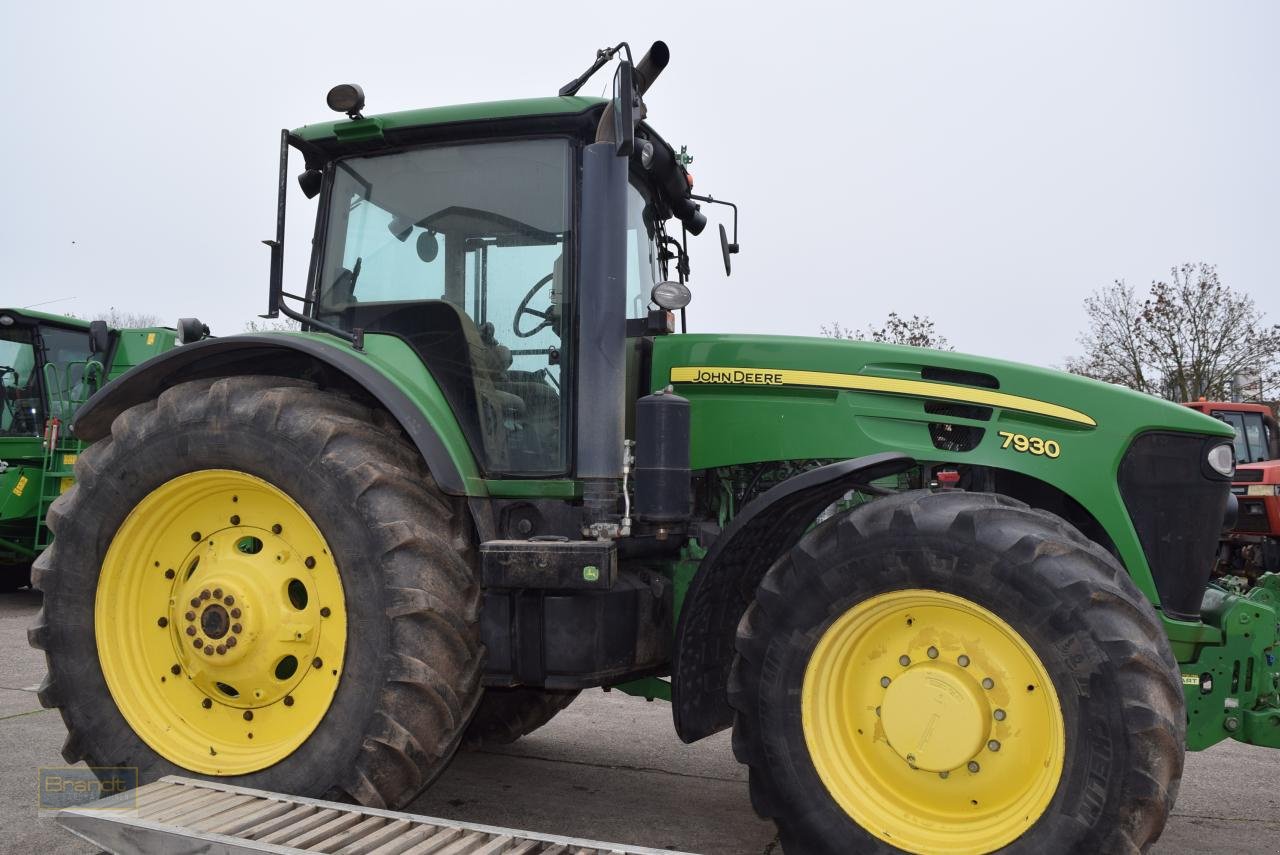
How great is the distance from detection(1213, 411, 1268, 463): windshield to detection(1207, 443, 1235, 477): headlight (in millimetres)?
12981

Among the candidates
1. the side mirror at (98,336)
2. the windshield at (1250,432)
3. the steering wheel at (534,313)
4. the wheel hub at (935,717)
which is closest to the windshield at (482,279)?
the steering wheel at (534,313)

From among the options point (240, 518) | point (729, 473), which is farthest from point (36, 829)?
point (729, 473)

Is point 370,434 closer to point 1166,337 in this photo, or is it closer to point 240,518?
point 240,518

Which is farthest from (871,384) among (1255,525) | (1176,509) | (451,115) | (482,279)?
(1255,525)

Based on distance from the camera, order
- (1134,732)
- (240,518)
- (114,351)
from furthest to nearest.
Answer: (114,351) < (240,518) < (1134,732)

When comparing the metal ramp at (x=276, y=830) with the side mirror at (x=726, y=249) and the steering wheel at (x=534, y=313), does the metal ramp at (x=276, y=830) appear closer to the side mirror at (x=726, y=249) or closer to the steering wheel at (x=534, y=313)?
the steering wheel at (x=534, y=313)

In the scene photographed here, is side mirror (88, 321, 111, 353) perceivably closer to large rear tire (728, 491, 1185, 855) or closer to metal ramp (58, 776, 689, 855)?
metal ramp (58, 776, 689, 855)

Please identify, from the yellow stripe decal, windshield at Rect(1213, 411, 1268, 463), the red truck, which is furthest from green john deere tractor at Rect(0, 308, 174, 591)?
windshield at Rect(1213, 411, 1268, 463)

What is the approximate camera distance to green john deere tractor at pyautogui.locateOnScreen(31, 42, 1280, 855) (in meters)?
2.86

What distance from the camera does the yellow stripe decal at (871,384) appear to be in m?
3.36

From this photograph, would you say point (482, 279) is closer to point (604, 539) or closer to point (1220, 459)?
point (604, 539)

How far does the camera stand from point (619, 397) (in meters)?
3.38

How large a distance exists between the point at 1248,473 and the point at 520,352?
37.8 feet

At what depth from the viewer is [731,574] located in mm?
3439
